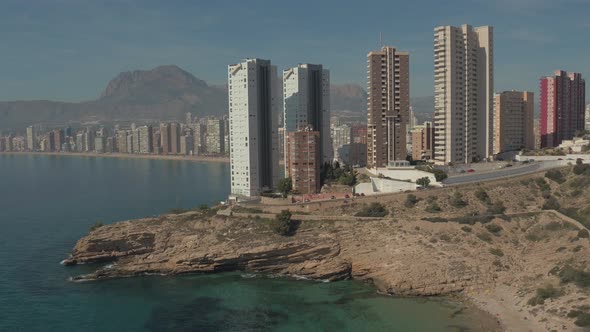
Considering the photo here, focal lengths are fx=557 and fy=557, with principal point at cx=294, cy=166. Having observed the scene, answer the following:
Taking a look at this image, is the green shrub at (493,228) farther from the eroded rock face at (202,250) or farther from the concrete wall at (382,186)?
the eroded rock face at (202,250)

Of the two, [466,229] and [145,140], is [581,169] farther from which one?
[145,140]

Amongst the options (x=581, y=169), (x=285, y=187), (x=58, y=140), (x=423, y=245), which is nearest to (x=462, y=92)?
(x=581, y=169)

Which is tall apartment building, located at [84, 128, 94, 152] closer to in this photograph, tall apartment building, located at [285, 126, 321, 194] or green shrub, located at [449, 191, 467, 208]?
tall apartment building, located at [285, 126, 321, 194]

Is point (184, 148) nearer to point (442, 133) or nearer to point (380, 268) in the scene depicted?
point (442, 133)

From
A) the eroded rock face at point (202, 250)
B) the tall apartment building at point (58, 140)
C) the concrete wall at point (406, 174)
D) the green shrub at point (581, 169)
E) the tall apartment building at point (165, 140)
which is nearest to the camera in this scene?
the eroded rock face at point (202, 250)

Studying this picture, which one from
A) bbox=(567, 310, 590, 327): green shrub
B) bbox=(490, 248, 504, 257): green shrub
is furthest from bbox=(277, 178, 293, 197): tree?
bbox=(567, 310, 590, 327): green shrub

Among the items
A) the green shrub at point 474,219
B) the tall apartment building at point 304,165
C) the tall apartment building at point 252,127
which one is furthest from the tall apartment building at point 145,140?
the green shrub at point 474,219

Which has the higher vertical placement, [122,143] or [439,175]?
[122,143]
